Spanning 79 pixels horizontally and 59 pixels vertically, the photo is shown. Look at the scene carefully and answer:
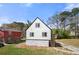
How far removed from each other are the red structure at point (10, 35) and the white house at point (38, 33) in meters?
0.08

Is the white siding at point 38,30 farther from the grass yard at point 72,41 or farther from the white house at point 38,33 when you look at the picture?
the grass yard at point 72,41

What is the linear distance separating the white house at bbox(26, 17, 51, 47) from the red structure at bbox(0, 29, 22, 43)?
0.08m

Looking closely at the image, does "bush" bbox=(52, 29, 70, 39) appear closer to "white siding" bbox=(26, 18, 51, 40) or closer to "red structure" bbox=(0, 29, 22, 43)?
"white siding" bbox=(26, 18, 51, 40)

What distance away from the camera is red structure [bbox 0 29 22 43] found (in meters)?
4.45

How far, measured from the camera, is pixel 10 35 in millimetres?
4461

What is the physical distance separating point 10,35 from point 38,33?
24 centimetres

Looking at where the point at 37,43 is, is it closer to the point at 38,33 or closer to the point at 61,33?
the point at 38,33

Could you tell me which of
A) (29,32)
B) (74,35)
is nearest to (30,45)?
(29,32)

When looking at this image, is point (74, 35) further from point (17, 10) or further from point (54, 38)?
point (17, 10)

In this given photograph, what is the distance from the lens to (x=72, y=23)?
4.46m


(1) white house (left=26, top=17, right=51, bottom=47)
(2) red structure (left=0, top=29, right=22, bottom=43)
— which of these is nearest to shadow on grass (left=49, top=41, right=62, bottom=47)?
(1) white house (left=26, top=17, right=51, bottom=47)

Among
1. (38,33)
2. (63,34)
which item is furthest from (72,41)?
(38,33)

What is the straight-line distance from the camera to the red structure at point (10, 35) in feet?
14.6

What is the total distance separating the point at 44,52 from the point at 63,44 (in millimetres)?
179
